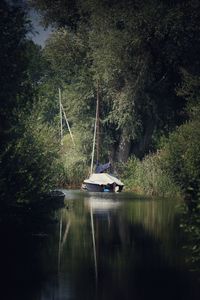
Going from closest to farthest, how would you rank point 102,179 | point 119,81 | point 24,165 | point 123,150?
point 24,165, point 119,81, point 102,179, point 123,150

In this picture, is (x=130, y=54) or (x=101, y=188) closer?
(x=130, y=54)

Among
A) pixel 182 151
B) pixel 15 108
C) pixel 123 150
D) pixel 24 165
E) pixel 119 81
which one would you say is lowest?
pixel 24 165

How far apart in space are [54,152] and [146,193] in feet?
76.4

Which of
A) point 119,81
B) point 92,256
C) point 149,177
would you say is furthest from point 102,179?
point 92,256

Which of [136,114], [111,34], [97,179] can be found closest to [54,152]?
[111,34]

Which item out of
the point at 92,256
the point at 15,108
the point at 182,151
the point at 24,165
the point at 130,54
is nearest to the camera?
the point at 92,256

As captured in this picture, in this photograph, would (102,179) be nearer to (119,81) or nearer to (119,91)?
(119,91)

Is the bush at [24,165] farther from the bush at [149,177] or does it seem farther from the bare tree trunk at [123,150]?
the bare tree trunk at [123,150]

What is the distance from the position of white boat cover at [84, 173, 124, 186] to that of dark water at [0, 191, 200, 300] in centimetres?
2920

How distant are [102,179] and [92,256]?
4954 cm

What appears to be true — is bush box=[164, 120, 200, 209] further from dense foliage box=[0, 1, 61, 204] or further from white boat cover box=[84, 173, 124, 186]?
white boat cover box=[84, 173, 124, 186]

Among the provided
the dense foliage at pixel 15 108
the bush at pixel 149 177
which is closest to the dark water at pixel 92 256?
the dense foliage at pixel 15 108

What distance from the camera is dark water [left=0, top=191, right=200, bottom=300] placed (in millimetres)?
20508

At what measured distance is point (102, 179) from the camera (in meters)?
76.9
